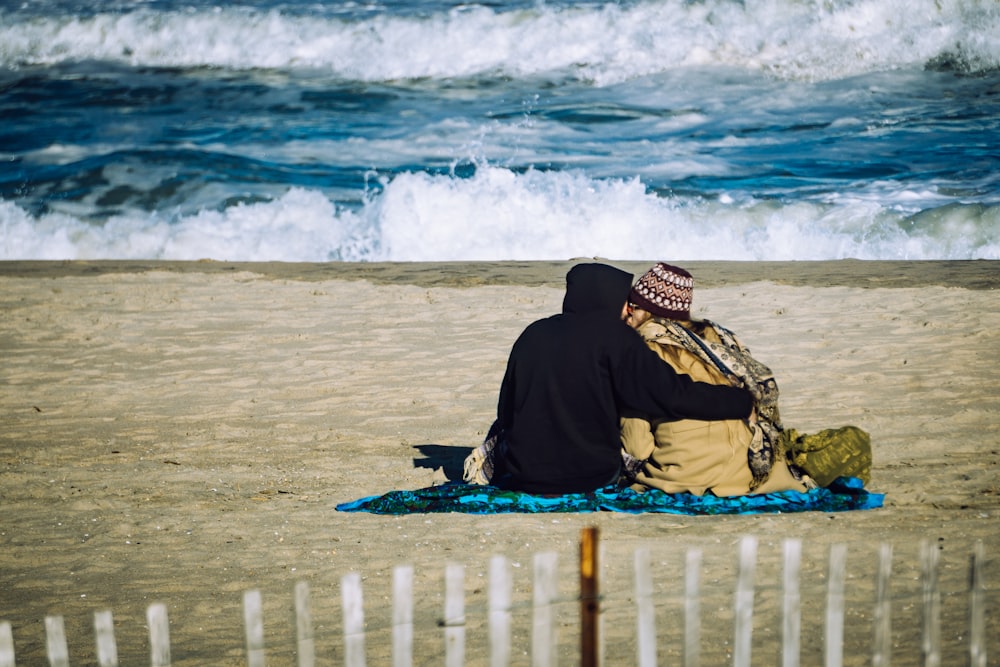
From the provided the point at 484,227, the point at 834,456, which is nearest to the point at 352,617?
the point at 834,456

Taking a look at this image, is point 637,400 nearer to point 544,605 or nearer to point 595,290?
point 595,290

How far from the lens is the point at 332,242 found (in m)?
15.0

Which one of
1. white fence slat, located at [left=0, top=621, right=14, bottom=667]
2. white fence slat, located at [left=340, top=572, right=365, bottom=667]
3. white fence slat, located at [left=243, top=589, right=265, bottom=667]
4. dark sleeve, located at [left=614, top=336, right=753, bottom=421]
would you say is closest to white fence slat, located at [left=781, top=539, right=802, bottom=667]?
white fence slat, located at [left=340, top=572, right=365, bottom=667]

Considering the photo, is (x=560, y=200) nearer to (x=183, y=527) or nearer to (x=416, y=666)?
(x=183, y=527)

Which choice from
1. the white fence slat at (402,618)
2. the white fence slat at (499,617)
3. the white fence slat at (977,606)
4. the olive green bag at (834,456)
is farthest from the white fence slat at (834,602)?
the olive green bag at (834,456)

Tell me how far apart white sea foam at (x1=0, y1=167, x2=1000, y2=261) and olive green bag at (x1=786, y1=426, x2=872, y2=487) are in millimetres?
8870

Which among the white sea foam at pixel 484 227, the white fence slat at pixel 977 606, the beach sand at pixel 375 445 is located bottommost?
the beach sand at pixel 375 445

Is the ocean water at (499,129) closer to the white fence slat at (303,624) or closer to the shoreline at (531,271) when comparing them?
the shoreline at (531,271)

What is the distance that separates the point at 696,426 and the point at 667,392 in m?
0.27

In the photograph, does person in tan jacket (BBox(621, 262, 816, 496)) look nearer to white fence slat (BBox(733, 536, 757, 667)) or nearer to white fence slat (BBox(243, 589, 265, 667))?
white fence slat (BBox(733, 536, 757, 667))

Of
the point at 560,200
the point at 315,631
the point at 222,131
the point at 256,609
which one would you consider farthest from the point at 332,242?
the point at 256,609

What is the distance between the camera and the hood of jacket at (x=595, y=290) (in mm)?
4926

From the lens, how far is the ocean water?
589 inches

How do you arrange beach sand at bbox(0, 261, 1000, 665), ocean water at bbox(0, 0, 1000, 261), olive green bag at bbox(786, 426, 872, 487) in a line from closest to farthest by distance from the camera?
beach sand at bbox(0, 261, 1000, 665) < olive green bag at bbox(786, 426, 872, 487) < ocean water at bbox(0, 0, 1000, 261)
